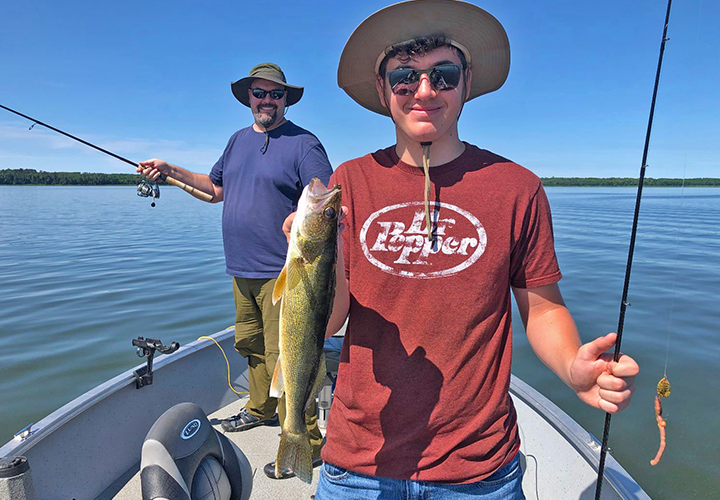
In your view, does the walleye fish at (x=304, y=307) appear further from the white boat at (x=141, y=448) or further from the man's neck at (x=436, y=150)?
the white boat at (x=141, y=448)

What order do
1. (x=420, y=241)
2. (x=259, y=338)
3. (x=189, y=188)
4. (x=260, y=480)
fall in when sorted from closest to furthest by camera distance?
(x=420, y=241)
(x=260, y=480)
(x=259, y=338)
(x=189, y=188)

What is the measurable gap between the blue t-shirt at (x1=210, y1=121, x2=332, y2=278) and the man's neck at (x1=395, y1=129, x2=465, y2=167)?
204cm

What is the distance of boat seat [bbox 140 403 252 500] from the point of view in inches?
96.7

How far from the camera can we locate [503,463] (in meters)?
1.82

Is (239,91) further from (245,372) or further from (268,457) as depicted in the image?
(268,457)

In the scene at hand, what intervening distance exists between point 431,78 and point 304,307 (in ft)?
3.70

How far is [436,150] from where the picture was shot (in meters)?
2.01

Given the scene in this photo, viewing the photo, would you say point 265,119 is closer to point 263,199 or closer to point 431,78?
point 263,199

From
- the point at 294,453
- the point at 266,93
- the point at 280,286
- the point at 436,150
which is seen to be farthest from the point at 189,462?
the point at 266,93

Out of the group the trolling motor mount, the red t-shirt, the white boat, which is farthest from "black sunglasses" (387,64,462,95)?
the trolling motor mount

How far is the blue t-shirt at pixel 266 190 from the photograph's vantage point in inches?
160

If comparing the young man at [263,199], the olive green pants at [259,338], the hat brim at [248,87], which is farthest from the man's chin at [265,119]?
the olive green pants at [259,338]

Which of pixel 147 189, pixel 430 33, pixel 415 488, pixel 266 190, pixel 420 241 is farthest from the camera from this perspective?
pixel 147 189

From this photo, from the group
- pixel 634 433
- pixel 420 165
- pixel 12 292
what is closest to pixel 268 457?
pixel 420 165
